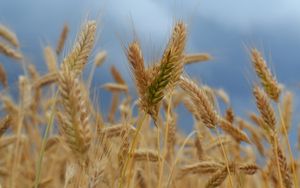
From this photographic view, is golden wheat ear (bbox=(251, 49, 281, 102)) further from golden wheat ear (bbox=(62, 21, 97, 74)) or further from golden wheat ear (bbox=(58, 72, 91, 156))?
golden wheat ear (bbox=(58, 72, 91, 156))

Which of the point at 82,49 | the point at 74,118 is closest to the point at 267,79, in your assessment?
the point at 82,49

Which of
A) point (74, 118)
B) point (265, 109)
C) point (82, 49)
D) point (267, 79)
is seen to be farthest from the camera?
point (267, 79)

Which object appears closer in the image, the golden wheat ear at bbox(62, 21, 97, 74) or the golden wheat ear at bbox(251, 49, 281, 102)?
the golden wheat ear at bbox(62, 21, 97, 74)

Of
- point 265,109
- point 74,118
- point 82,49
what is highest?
point 82,49

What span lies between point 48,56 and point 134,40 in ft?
8.23

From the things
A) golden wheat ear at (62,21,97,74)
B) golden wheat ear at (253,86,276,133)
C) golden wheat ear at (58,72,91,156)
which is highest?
golden wheat ear at (62,21,97,74)

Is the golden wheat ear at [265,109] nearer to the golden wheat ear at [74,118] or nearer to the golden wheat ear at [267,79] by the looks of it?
the golden wheat ear at [267,79]

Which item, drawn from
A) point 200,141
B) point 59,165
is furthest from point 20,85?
point 200,141

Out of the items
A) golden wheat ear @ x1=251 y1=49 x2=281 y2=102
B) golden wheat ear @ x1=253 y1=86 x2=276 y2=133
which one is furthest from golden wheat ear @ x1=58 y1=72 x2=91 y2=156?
golden wheat ear @ x1=251 y1=49 x2=281 y2=102

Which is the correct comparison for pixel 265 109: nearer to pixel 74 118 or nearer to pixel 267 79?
pixel 267 79

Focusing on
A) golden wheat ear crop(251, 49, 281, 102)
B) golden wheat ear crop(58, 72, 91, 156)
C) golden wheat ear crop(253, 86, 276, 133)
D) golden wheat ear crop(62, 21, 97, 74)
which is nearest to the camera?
golden wheat ear crop(58, 72, 91, 156)

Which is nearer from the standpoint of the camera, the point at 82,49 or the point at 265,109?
the point at 82,49

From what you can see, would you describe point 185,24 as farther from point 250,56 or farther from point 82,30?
point 250,56

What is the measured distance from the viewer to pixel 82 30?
6.08ft
